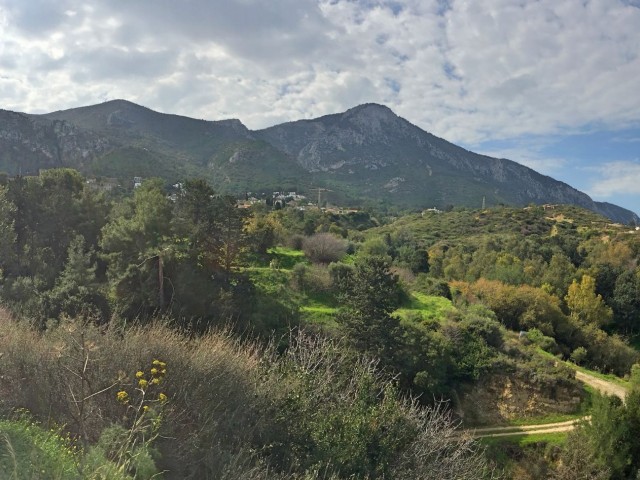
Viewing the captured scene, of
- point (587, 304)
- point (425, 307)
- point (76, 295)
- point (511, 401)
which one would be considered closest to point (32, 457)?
point (76, 295)

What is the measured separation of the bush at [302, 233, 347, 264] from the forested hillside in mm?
138

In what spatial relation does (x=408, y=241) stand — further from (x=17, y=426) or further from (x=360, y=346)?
(x=17, y=426)

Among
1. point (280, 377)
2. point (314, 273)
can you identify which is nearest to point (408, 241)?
point (314, 273)

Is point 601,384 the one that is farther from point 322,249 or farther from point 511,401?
point 322,249

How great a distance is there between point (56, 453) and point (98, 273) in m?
17.0

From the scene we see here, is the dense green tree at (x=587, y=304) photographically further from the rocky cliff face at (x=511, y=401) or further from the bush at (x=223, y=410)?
the bush at (x=223, y=410)

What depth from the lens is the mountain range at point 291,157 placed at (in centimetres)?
8406

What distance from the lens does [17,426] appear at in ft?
19.9

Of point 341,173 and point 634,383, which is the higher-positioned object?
point 341,173

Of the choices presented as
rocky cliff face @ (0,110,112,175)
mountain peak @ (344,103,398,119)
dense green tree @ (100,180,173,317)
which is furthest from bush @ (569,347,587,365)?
mountain peak @ (344,103,398,119)

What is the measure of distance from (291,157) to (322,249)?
406ft

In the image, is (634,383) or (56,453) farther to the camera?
(634,383)

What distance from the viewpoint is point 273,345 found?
15125 mm

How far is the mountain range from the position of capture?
276 ft
